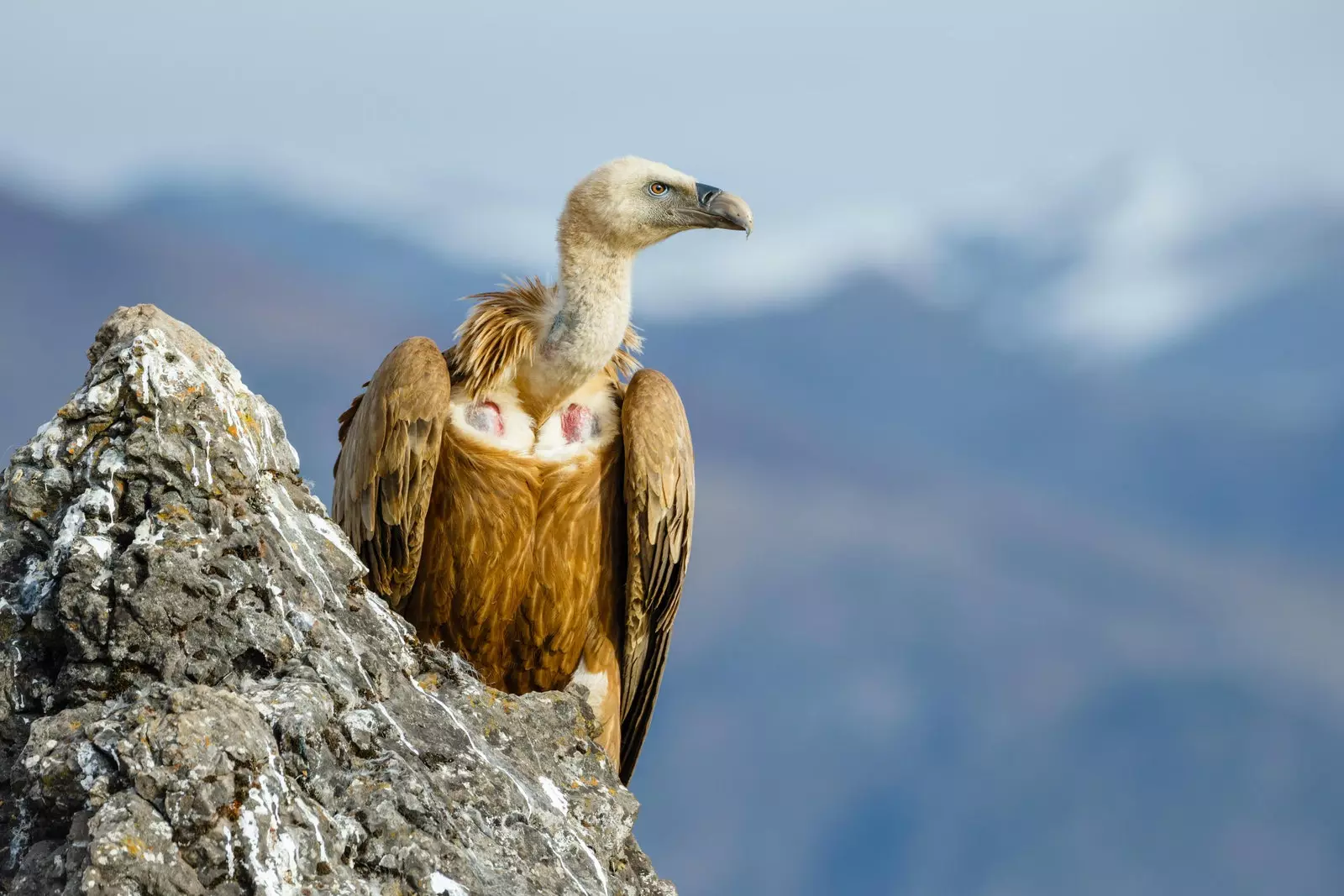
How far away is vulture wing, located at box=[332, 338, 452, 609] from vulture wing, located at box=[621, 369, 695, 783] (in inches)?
35.1

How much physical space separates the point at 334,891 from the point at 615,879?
1275 millimetres

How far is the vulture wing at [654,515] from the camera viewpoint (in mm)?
7055

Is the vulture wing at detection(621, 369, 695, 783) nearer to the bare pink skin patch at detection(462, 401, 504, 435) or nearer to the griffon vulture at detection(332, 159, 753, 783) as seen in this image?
the griffon vulture at detection(332, 159, 753, 783)

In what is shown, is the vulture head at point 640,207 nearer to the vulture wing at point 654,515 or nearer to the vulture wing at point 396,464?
the vulture wing at point 654,515

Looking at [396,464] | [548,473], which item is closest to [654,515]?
[548,473]

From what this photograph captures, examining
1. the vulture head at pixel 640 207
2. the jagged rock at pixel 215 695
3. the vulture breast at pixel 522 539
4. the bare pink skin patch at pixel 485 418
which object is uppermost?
the vulture head at pixel 640 207

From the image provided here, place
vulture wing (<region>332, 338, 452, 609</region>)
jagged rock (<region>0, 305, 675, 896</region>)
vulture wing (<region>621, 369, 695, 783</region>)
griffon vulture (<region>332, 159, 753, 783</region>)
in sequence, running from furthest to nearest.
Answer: vulture wing (<region>621, 369, 695, 783</region>), griffon vulture (<region>332, 159, 753, 783</region>), vulture wing (<region>332, 338, 452, 609</region>), jagged rock (<region>0, 305, 675, 896</region>)

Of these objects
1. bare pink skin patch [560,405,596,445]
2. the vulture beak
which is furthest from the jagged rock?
the vulture beak

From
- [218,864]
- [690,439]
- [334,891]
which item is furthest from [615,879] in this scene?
[690,439]

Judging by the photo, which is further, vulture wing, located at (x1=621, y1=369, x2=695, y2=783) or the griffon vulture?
vulture wing, located at (x1=621, y1=369, x2=695, y2=783)

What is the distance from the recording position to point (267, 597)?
167 inches

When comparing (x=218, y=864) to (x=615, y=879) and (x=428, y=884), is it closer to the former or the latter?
(x=428, y=884)

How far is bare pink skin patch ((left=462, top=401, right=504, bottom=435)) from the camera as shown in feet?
23.2

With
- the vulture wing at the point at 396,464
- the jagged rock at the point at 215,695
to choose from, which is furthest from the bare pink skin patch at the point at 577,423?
the jagged rock at the point at 215,695
